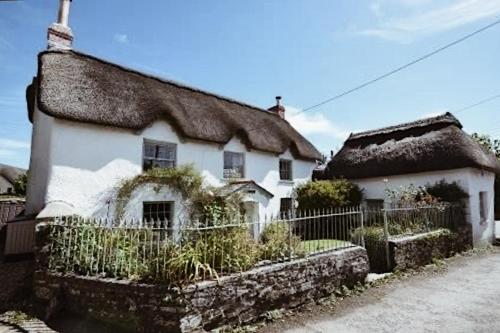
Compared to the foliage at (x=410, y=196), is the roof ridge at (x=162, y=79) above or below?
above

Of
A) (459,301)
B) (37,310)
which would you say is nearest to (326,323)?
(459,301)

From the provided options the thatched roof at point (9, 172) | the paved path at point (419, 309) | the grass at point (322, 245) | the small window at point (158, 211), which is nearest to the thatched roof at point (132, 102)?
the small window at point (158, 211)

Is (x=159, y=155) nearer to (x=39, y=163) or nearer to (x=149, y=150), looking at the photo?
(x=149, y=150)

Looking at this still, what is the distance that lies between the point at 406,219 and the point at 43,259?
10.8 meters

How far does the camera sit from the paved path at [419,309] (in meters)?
5.50

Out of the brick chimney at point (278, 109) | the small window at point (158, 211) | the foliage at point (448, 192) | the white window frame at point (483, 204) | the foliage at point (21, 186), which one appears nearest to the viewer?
the small window at point (158, 211)

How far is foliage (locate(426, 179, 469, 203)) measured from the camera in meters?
12.8

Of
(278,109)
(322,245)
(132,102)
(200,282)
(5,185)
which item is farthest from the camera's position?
(5,185)

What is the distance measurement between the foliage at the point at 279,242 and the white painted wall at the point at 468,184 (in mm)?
9920

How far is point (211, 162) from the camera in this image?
12656 millimetres

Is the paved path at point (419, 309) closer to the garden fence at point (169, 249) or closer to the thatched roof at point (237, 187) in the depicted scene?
the garden fence at point (169, 249)

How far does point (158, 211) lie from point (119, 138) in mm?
2873

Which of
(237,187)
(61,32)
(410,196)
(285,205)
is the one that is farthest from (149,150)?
(410,196)

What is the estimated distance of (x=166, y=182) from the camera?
10.8 meters
